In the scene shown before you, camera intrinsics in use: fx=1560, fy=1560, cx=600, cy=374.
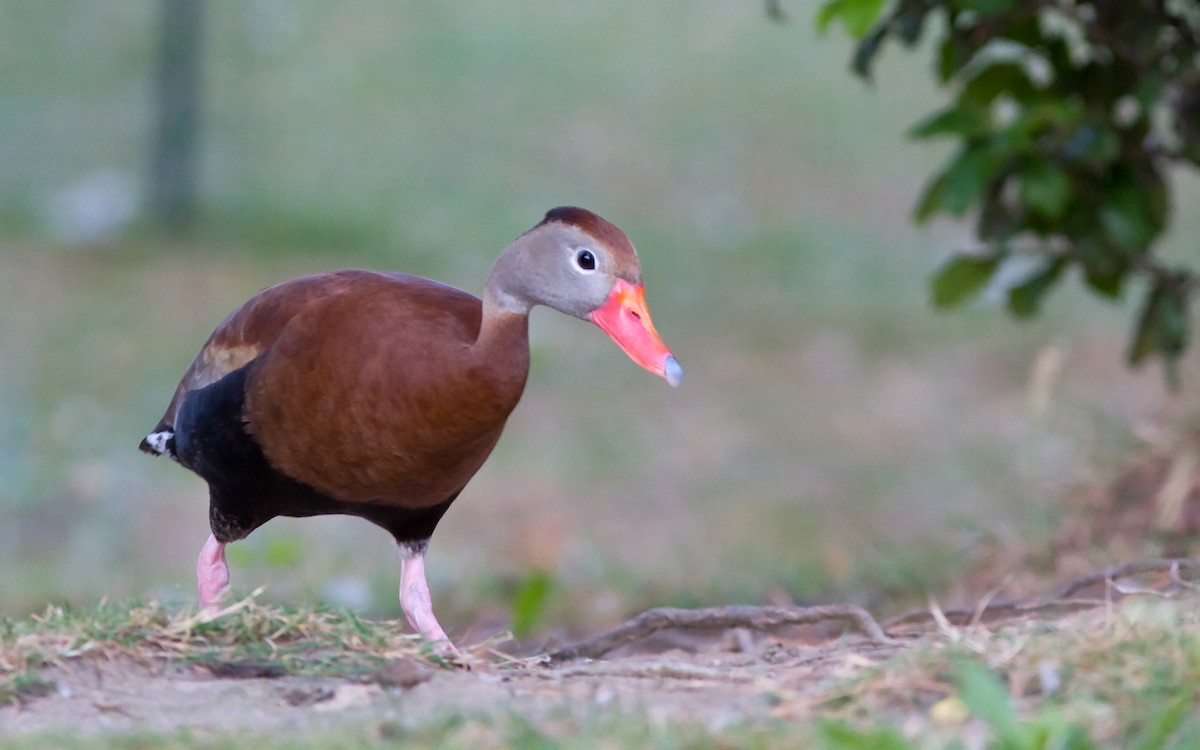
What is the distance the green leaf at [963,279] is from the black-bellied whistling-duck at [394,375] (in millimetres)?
1511

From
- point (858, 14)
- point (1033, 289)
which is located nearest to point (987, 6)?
point (858, 14)

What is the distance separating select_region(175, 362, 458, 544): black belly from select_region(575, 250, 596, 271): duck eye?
0.63 metres

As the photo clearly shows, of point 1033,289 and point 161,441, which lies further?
point 1033,289

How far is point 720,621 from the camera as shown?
138 inches

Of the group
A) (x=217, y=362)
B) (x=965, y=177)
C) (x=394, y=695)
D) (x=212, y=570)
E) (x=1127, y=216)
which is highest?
(x=965, y=177)

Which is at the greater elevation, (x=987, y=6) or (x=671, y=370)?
(x=987, y=6)

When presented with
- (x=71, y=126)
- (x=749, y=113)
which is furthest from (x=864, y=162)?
(x=71, y=126)

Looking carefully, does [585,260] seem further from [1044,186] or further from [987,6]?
[1044,186]

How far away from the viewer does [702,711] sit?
261 centimetres

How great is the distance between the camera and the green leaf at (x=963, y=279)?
4574 millimetres

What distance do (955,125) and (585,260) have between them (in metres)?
1.31

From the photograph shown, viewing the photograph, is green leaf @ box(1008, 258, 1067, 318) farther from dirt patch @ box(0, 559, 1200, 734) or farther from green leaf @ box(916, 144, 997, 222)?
dirt patch @ box(0, 559, 1200, 734)

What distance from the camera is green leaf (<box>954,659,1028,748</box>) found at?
7.41 feet

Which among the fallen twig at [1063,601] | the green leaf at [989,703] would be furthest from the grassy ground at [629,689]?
the fallen twig at [1063,601]
